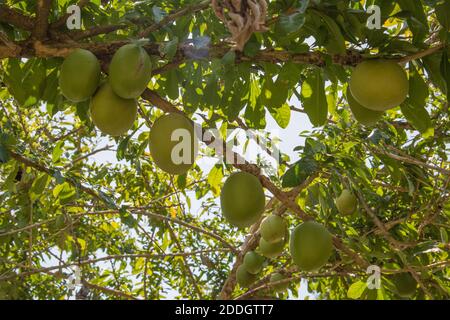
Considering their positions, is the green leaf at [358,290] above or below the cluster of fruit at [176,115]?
below

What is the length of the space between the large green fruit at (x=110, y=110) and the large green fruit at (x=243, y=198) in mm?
449

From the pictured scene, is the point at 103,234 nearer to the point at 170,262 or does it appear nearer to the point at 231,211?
the point at 170,262

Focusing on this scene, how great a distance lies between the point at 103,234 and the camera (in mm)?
4480

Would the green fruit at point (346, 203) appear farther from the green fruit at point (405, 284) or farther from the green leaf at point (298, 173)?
the green leaf at point (298, 173)

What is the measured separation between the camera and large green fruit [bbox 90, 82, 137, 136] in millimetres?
1639

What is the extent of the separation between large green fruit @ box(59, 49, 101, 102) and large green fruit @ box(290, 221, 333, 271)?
0.96 m

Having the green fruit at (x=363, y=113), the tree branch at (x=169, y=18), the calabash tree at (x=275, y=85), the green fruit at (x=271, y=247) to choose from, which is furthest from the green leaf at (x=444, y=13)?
the green fruit at (x=271, y=247)

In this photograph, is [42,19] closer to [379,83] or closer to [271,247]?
[379,83]

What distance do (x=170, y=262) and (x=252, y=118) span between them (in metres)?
2.59

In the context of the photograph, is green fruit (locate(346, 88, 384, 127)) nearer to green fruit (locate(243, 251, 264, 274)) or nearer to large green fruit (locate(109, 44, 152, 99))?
large green fruit (locate(109, 44, 152, 99))

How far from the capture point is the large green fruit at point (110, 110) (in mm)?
1639

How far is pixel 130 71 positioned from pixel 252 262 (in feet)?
5.99

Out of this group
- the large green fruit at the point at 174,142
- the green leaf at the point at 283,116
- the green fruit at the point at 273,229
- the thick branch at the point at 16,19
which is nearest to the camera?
the thick branch at the point at 16,19
